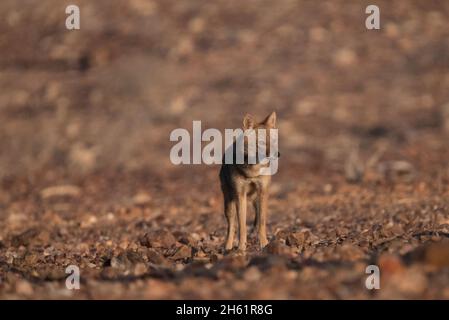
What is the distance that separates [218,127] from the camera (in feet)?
50.5

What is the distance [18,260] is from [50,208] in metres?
4.78

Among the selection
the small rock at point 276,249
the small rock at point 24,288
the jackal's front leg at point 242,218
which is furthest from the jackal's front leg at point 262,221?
the small rock at point 24,288

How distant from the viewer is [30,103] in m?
17.5

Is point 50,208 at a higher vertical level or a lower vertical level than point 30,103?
lower

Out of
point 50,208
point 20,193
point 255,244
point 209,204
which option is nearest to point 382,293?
point 255,244

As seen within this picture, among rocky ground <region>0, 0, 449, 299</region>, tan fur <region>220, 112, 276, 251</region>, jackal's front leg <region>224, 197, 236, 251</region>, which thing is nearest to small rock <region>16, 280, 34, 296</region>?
rocky ground <region>0, 0, 449, 299</region>

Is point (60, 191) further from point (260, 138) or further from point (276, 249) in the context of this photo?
point (276, 249)

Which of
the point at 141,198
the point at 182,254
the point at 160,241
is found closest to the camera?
the point at 182,254

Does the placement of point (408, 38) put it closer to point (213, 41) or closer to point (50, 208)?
point (213, 41)

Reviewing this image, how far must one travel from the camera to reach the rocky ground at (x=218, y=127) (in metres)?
5.43

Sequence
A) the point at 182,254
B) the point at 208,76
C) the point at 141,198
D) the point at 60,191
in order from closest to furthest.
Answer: the point at 182,254 < the point at 141,198 < the point at 60,191 < the point at 208,76

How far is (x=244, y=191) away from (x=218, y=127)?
777 centimetres

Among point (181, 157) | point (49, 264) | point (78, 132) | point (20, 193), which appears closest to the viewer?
point (49, 264)

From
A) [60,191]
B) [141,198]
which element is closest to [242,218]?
[141,198]
